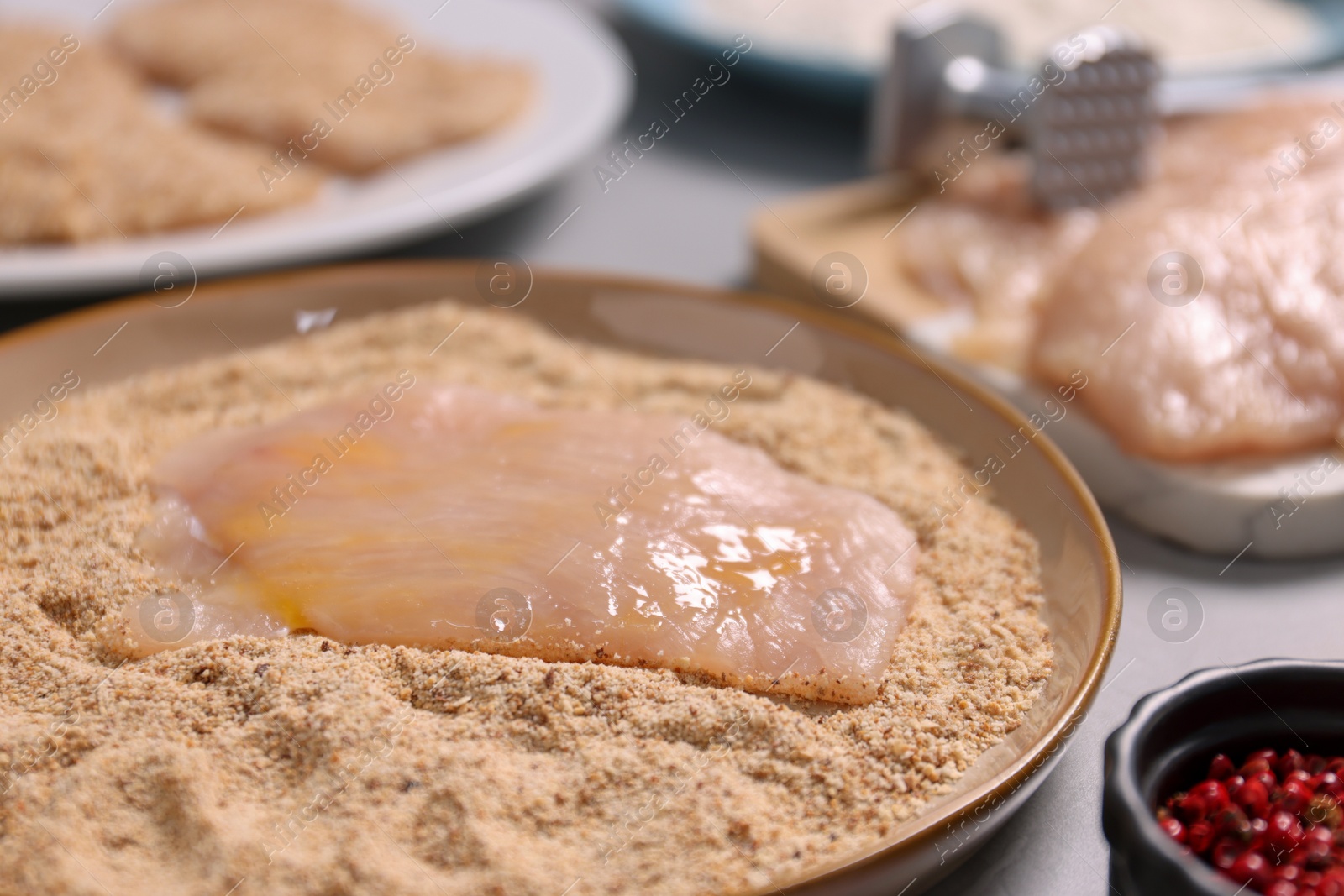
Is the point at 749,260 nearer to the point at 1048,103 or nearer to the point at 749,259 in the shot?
the point at 749,259

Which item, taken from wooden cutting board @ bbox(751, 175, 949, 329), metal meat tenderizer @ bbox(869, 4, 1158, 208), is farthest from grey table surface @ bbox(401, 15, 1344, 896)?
metal meat tenderizer @ bbox(869, 4, 1158, 208)

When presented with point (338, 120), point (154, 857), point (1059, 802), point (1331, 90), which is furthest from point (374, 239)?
point (1331, 90)

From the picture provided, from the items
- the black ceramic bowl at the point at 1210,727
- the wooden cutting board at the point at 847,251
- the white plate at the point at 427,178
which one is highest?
the black ceramic bowl at the point at 1210,727

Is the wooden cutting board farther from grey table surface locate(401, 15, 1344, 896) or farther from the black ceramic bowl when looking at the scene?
the black ceramic bowl

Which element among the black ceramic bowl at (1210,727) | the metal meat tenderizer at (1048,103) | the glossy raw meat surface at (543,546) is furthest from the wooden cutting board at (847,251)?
the black ceramic bowl at (1210,727)

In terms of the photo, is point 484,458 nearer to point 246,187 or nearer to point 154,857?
point 154,857

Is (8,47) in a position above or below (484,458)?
below

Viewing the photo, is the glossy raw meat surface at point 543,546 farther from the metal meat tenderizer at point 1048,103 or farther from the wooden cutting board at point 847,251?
the metal meat tenderizer at point 1048,103
